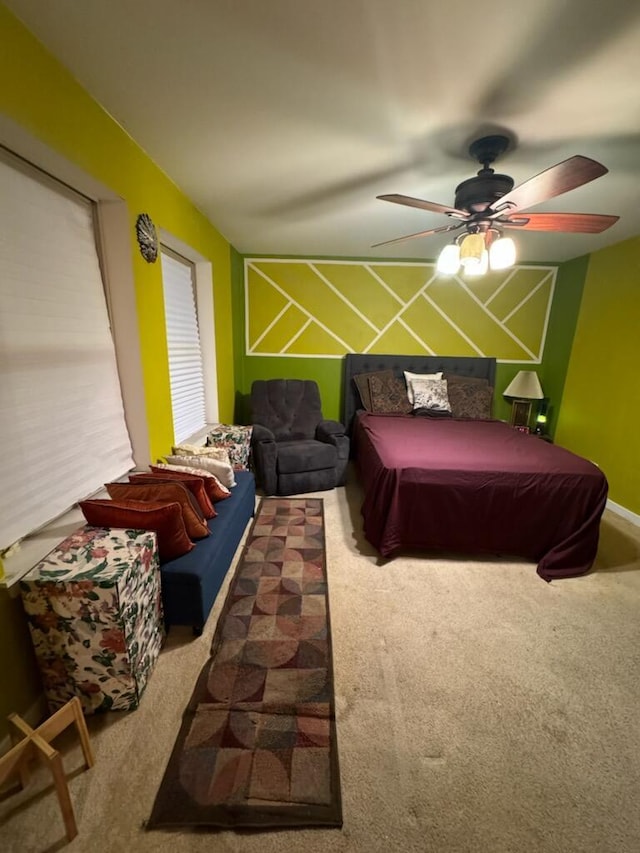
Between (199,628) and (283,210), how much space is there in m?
2.82

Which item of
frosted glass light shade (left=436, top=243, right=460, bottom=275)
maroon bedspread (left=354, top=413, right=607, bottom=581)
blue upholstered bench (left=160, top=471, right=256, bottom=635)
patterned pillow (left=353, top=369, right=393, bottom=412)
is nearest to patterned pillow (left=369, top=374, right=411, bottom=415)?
patterned pillow (left=353, top=369, right=393, bottom=412)

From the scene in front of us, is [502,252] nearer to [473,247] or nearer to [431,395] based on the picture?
[473,247]

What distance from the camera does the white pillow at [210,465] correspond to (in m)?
2.27

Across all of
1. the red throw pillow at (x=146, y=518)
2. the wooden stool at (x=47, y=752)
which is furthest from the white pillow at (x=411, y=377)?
the wooden stool at (x=47, y=752)

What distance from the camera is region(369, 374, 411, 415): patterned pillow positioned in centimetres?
390

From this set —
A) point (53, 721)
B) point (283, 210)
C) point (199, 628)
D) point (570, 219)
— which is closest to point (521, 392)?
point (570, 219)

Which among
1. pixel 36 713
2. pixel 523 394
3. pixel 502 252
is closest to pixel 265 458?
pixel 36 713

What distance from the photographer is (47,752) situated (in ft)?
3.27

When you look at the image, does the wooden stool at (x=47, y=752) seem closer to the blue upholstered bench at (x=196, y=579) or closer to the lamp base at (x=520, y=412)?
the blue upholstered bench at (x=196, y=579)

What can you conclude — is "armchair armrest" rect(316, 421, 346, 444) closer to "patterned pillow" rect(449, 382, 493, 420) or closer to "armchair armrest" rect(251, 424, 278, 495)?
"armchair armrest" rect(251, 424, 278, 495)

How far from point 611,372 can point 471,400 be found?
1.24 metres

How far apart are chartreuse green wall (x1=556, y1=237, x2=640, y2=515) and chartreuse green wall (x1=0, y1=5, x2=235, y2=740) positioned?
374 centimetres

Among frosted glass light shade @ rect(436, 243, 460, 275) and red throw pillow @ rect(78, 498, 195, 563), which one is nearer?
red throw pillow @ rect(78, 498, 195, 563)

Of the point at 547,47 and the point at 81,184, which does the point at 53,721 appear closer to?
the point at 81,184
